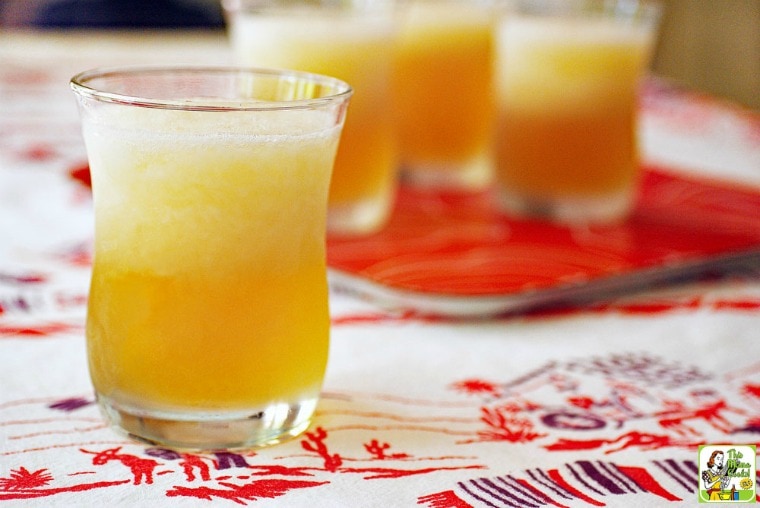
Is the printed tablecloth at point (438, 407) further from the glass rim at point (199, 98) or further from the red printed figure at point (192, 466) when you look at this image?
the glass rim at point (199, 98)

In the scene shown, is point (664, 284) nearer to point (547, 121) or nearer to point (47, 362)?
point (547, 121)

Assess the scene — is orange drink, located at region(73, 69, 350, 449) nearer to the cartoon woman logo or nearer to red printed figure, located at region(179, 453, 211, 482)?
red printed figure, located at region(179, 453, 211, 482)

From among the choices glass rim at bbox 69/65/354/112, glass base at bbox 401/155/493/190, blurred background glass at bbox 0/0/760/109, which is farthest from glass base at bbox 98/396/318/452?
blurred background glass at bbox 0/0/760/109

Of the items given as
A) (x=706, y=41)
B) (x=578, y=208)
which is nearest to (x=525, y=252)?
(x=578, y=208)

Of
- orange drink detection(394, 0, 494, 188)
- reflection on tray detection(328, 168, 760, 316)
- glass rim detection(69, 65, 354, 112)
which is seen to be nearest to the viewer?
glass rim detection(69, 65, 354, 112)

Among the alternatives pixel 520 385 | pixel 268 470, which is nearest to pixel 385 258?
pixel 520 385

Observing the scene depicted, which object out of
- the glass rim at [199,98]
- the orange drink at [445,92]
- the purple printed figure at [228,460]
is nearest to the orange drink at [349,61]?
the orange drink at [445,92]

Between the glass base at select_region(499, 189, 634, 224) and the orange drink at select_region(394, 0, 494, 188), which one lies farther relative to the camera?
the orange drink at select_region(394, 0, 494, 188)
